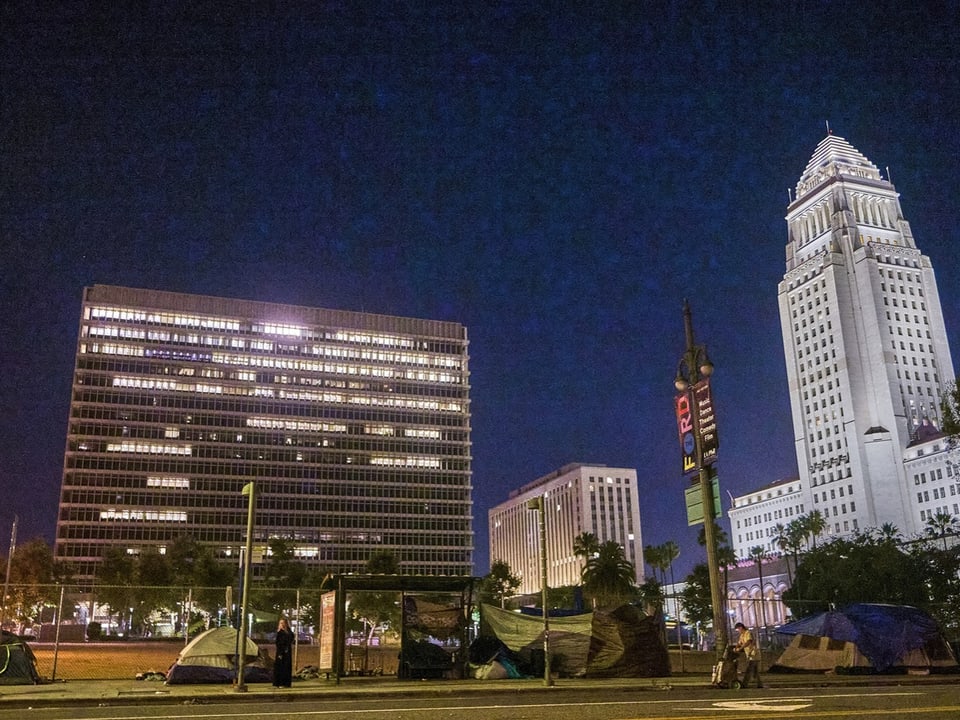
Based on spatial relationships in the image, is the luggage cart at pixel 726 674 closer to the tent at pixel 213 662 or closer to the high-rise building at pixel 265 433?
the tent at pixel 213 662

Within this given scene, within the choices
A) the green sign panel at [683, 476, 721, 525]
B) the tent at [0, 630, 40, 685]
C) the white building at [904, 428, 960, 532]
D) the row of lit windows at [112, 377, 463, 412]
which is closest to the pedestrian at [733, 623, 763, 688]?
the green sign panel at [683, 476, 721, 525]

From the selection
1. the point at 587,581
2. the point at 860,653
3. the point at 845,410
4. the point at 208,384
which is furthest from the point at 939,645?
the point at 208,384

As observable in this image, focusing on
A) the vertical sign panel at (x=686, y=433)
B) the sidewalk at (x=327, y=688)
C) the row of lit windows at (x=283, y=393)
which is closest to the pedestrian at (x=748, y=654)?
the sidewalk at (x=327, y=688)

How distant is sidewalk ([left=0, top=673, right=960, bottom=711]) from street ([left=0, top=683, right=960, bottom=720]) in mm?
409

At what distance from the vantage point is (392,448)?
154 meters

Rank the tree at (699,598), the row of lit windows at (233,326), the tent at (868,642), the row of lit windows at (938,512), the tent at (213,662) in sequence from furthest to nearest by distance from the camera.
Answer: the row of lit windows at (233,326), the row of lit windows at (938,512), the tree at (699,598), the tent at (868,642), the tent at (213,662)

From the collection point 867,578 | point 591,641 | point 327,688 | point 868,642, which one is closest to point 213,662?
point 327,688

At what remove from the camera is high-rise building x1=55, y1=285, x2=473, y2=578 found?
137 m

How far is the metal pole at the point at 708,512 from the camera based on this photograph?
19234 millimetres

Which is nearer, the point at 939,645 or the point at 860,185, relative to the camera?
the point at 939,645

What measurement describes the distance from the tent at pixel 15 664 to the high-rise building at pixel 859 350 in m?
135

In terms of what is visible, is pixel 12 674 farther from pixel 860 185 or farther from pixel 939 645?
pixel 860 185

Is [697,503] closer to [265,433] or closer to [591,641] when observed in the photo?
[591,641]

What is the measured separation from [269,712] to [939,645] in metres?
24.6
